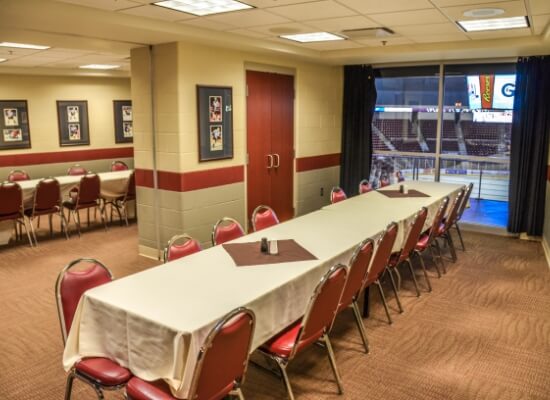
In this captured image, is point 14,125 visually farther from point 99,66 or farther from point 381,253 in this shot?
point 381,253

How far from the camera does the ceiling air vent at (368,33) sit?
510 centimetres

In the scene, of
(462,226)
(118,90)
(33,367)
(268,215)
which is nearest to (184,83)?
(268,215)

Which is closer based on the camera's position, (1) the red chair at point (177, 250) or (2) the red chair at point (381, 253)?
(1) the red chair at point (177, 250)

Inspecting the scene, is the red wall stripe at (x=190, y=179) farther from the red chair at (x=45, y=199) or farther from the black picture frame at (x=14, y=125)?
the black picture frame at (x=14, y=125)

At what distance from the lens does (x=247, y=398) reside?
2.98 meters

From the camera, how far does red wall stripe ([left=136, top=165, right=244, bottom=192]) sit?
544 cm

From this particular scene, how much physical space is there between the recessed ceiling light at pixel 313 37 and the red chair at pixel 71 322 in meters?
3.67

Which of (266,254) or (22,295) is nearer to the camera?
(266,254)

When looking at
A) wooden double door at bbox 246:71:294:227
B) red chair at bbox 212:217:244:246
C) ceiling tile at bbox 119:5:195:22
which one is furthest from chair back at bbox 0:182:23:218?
red chair at bbox 212:217:244:246

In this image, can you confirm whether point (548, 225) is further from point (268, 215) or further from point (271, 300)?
point (271, 300)

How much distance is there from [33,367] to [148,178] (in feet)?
9.10

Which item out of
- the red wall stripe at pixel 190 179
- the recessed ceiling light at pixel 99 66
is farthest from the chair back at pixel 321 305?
the recessed ceiling light at pixel 99 66

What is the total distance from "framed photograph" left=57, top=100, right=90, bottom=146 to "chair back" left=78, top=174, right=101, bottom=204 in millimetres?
2877

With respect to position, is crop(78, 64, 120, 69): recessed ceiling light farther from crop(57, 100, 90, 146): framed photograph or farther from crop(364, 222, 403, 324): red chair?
crop(364, 222, 403, 324): red chair
